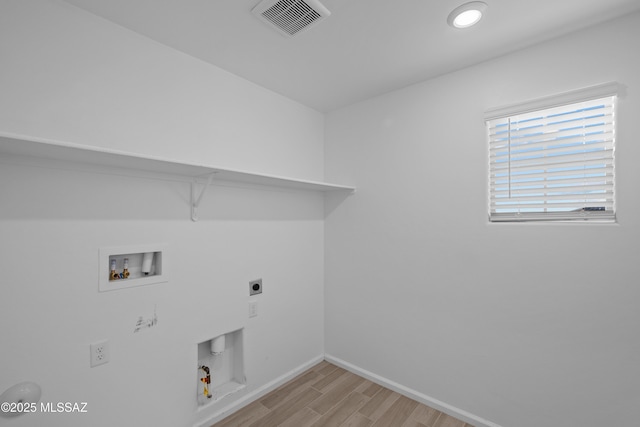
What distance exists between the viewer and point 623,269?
4.87 ft

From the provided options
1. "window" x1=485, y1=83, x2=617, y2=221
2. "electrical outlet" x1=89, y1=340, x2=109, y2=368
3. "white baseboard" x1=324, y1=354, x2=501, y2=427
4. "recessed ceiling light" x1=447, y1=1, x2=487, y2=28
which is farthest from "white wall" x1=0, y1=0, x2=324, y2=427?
"window" x1=485, y1=83, x2=617, y2=221

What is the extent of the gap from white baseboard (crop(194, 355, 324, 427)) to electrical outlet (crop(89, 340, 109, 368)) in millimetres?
788

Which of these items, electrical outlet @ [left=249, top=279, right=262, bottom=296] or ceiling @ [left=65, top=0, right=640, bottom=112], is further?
electrical outlet @ [left=249, top=279, right=262, bottom=296]

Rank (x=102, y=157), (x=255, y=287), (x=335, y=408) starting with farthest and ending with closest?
(x=255, y=287)
(x=335, y=408)
(x=102, y=157)

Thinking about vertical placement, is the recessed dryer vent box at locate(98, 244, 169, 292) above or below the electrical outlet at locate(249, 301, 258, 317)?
above

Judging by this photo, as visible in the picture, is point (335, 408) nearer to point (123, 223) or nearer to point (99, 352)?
point (99, 352)

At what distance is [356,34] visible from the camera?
1633 millimetres

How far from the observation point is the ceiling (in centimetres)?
142

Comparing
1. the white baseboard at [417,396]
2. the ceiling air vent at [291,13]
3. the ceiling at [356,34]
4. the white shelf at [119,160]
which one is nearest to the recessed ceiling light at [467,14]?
the ceiling at [356,34]

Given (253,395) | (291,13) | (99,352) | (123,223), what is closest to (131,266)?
(123,223)

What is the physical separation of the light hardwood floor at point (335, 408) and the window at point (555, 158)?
4.90 ft

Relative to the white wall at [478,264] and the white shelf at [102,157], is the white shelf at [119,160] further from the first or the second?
the white wall at [478,264]

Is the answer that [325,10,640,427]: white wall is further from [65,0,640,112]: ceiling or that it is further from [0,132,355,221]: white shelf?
[0,132,355,221]: white shelf

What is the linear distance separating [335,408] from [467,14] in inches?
104
